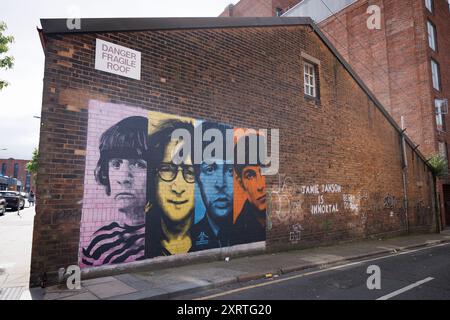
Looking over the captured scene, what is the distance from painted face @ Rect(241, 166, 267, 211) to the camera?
908cm

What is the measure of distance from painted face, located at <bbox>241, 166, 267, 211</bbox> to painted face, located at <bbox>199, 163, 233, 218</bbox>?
0.61 meters

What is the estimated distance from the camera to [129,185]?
6.61m

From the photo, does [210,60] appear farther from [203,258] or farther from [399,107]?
[399,107]

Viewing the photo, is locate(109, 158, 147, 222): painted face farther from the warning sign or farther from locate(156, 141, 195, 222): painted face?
the warning sign

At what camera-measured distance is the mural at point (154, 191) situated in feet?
20.3

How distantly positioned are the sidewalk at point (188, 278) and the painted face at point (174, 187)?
4.37 feet

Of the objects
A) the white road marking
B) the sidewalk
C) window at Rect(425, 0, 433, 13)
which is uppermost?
window at Rect(425, 0, 433, 13)

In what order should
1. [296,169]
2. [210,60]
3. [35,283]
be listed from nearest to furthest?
[35,283], [210,60], [296,169]

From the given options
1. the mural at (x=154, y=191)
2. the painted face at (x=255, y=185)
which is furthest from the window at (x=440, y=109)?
the mural at (x=154, y=191)

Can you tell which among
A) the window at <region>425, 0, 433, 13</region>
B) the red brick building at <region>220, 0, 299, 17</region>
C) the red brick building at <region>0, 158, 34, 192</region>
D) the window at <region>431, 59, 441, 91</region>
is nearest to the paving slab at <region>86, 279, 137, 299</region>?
the window at <region>431, 59, 441, 91</region>

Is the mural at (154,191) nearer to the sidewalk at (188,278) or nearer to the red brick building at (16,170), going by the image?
the sidewalk at (188,278)

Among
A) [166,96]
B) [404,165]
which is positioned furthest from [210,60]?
[404,165]

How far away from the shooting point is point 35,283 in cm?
536
